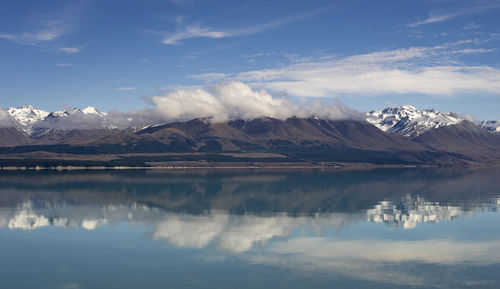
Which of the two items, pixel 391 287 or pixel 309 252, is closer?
pixel 391 287

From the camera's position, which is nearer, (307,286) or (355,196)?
(307,286)

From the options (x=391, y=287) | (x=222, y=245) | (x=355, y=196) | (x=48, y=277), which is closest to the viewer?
(x=391, y=287)

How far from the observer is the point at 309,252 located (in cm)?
5431

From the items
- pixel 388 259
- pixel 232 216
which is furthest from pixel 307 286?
pixel 232 216

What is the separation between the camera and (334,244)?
5906 cm

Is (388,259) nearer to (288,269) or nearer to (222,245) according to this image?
(288,269)

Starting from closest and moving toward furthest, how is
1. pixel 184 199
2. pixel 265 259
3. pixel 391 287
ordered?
1. pixel 391 287
2. pixel 265 259
3. pixel 184 199

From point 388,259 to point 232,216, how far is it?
37804mm

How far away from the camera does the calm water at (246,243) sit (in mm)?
43562

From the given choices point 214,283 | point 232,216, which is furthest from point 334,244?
point 232,216

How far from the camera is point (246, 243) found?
195ft

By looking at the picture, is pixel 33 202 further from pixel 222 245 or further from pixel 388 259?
pixel 388 259

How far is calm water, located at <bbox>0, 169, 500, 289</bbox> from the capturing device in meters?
43.6

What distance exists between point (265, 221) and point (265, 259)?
91.5 feet
